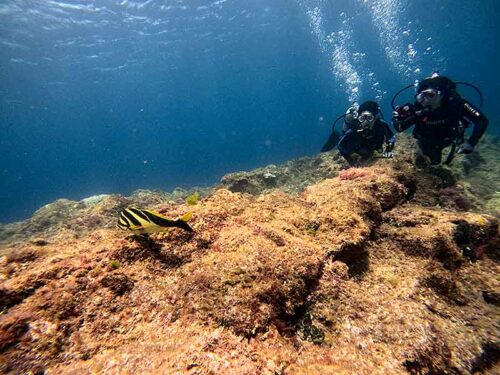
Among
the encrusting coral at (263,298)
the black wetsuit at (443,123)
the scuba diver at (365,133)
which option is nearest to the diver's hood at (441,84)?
the black wetsuit at (443,123)

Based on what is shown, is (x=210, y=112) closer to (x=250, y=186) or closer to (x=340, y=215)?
(x=250, y=186)

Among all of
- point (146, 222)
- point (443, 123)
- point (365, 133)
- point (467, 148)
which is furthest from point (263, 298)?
point (443, 123)

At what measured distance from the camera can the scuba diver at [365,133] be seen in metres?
7.29

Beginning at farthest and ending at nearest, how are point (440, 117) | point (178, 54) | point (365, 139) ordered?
point (178, 54) < point (365, 139) < point (440, 117)

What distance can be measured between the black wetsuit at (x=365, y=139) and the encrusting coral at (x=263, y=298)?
176 inches

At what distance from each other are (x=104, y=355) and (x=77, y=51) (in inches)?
1582

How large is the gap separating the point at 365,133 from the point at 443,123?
6.30 feet

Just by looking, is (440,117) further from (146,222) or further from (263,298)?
(146,222)

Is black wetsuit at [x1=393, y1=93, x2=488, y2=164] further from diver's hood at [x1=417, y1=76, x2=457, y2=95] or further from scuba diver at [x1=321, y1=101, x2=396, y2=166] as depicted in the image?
scuba diver at [x1=321, y1=101, x2=396, y2=166]

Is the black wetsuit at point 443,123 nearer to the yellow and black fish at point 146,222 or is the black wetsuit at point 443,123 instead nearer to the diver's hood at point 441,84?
the diver's hood at point 441,84

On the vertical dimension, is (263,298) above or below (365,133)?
below

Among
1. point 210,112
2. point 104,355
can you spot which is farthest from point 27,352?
point 210,112

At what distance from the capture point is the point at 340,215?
10.2 ft

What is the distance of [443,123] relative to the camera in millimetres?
7137
